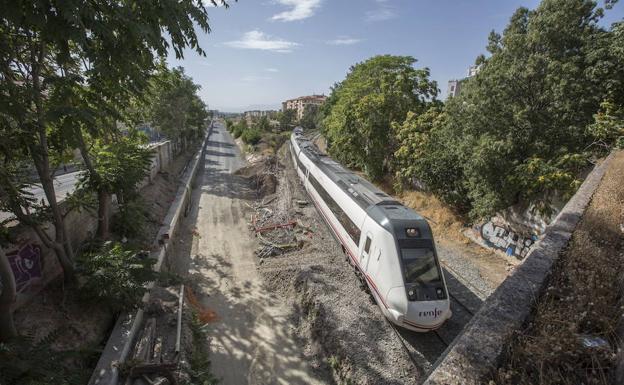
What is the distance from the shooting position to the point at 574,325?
130 inches

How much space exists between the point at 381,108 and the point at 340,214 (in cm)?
1249

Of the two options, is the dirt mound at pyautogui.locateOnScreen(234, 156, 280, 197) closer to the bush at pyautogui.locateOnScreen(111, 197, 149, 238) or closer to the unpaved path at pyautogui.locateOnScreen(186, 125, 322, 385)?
the unpaved path at pyautogui.locateOnScreen(186, 125, 322, 385)

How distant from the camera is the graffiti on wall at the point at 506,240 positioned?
14.0 meters

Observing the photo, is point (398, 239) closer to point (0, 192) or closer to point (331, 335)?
point (331, 335)

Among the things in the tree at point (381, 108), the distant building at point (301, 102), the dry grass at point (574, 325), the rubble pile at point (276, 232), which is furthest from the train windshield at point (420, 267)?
the distant building at point (301, 102)

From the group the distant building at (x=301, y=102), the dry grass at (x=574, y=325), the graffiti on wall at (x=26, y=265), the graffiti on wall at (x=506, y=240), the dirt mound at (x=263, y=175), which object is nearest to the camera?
the dry grass at (x=574, y=325)

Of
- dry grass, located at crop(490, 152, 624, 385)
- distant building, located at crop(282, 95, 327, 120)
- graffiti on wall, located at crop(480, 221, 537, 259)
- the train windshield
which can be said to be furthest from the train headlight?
distant building, located at crop(282, 95, 327, 120)

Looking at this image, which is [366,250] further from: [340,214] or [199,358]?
[199,358]

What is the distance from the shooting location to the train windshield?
8.50m

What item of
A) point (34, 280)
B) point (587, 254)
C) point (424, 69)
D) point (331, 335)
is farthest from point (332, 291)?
point (424, 69)

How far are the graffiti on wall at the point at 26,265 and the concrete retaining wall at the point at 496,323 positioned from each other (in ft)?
30.1

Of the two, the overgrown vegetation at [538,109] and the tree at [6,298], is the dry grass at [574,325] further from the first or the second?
the overgrown vegetation at [538,109]

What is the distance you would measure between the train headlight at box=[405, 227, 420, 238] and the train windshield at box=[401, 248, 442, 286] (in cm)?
40

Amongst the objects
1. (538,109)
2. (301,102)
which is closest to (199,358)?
(538,109)
